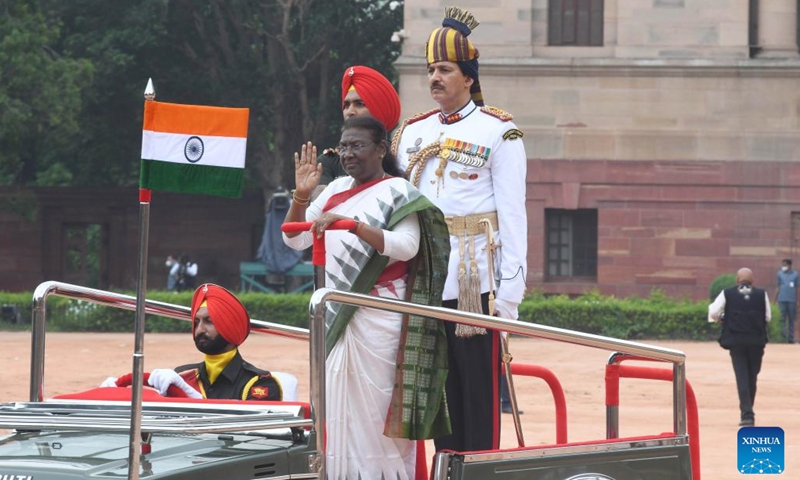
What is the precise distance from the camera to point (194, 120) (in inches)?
171

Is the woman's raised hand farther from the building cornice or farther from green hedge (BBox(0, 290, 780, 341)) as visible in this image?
the building cornice

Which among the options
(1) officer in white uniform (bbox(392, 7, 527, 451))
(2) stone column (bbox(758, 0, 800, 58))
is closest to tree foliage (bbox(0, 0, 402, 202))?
(2) stone column (bbox(758, 0, 800, 58))

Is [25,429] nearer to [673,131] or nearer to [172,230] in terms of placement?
[673,131]

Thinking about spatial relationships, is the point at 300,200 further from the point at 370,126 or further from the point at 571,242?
the point at 571,242

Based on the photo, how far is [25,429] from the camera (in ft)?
15.8

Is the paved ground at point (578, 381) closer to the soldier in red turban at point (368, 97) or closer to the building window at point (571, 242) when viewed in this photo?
the building window at point (571, 242)

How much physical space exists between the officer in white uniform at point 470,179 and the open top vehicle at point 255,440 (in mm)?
593

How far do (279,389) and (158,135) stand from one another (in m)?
1.69

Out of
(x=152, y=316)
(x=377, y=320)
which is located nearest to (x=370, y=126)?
(x=377, y=320)

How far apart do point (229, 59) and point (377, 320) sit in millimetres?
35980

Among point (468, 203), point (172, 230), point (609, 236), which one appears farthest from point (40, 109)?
point (468, 203)

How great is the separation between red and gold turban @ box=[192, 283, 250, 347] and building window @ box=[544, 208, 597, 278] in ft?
84.5

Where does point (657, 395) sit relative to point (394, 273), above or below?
below

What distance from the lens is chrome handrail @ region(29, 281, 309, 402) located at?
584cm
